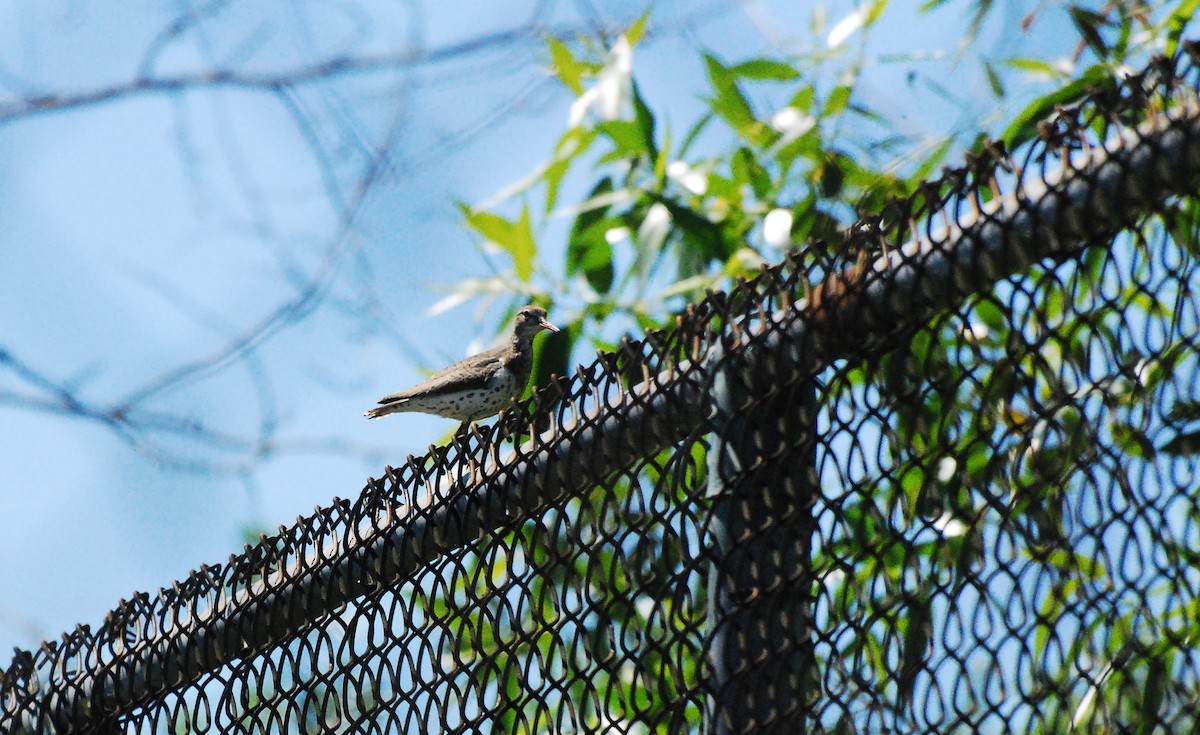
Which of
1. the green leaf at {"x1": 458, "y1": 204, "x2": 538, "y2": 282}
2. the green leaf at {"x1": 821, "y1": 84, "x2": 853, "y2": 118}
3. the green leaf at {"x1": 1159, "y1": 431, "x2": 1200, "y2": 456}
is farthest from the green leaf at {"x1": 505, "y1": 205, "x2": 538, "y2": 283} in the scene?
the green leaf at {"x1": 1159, "y1": 431, "x2": 1200, "y2": 456}

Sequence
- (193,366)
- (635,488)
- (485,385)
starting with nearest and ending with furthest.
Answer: (635,488) < (485,385) < (193,366)

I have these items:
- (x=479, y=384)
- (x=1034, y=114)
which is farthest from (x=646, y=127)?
(x=1034, y=114)

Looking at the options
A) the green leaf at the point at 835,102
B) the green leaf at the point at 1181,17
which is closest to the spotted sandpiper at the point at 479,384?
the green leaf at the point at 835,102

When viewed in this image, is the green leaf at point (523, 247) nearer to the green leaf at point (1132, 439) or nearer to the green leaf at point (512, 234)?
the green leaf at point (512, 234)

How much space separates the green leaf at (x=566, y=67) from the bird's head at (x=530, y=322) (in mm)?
763

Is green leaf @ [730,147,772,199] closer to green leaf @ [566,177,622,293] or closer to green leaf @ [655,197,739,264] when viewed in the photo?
green leaf @ [655,197,739,264]

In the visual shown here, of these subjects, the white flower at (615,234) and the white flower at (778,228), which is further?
the white flower at (615,234)

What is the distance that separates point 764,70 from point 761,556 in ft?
9.14

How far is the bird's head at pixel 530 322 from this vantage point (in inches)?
155

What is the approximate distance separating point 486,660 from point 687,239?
2.54 meters

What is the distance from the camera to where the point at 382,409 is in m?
4.05

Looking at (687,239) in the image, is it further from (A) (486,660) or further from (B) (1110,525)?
(B) (1110,525)

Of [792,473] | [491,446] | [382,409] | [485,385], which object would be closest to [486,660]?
[491,446]

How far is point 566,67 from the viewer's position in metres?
4.30
